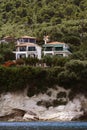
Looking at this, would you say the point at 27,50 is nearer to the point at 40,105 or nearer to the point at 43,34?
the point at 43,34

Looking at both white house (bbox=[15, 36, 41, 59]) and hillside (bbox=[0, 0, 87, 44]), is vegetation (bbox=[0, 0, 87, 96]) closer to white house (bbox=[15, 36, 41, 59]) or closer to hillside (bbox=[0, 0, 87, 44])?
hillside (bbox=[0, 0, 87, 44])

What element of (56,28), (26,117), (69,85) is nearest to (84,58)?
(69,85)

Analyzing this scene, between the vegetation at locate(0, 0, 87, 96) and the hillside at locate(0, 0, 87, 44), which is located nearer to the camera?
the vegetation at locate(0, 0, 87, 96)

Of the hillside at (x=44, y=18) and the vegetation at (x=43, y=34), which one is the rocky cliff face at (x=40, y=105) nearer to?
the vegetation at (x=43, y=34)

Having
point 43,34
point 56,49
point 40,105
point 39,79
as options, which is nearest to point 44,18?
point 43,34

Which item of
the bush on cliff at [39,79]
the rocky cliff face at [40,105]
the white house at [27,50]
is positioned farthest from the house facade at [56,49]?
the rocky cliff face at [40,105]

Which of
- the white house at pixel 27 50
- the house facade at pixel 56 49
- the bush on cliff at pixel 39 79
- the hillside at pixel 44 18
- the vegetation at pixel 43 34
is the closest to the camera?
the bush on cliff at pixel 39 79

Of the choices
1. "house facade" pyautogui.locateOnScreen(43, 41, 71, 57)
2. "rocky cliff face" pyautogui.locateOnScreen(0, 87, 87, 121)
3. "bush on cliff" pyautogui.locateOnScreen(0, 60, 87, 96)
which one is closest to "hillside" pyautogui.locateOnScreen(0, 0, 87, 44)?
"house facade" pyautogui.locateOnScreen(43, 41, 71, 57)
